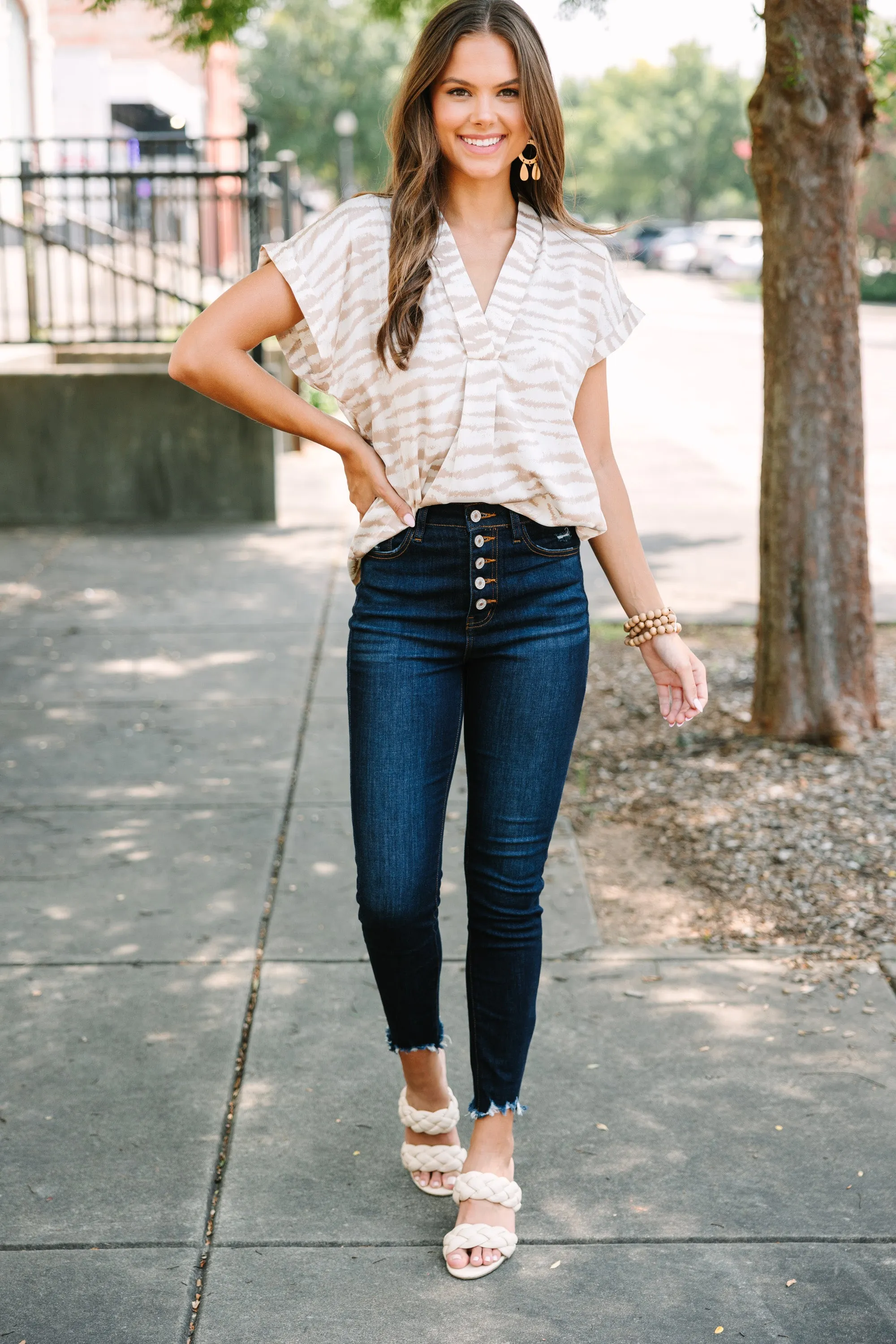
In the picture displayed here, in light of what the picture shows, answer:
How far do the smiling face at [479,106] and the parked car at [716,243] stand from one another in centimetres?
4471

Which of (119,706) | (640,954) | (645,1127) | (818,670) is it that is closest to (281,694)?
(119,706)

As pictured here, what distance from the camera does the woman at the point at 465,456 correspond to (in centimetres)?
233

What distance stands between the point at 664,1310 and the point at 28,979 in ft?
5.97

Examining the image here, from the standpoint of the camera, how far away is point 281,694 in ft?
19.1

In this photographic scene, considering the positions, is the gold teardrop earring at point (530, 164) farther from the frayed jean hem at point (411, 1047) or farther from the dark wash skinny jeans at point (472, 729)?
the frayed jean hem at point (411, 1047)

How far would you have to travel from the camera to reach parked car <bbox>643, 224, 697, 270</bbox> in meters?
52.1

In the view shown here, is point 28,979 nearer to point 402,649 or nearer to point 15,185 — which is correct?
point 402,649

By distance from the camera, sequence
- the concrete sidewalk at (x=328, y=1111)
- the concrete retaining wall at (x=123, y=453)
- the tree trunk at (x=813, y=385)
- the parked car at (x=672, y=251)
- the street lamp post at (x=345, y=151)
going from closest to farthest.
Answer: the concrete sidewalk at (x=328, y=1111) < the tree trunk at (x=813, y=385) < the concrete retaining wall at (x=123, y=453) < the street lamp post at (x=345, y=151) < the parked car at (x=672, y=251)

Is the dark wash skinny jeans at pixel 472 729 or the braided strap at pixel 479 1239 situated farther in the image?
the braided strap at pixel 479 1239

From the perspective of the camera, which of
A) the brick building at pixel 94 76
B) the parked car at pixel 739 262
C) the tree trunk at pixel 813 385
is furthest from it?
the parked car at pixel 739 262

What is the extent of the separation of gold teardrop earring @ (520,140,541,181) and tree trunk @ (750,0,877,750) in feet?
8.42

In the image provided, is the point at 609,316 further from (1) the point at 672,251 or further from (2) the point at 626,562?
(1) the point at 672,251

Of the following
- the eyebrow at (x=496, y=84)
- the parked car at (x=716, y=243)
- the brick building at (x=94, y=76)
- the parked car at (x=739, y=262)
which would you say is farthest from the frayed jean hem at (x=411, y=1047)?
the parked car at (x=739, y=262)

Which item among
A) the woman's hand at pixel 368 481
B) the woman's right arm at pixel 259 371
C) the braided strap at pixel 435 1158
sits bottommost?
the braided strap at pixel 435 1158
